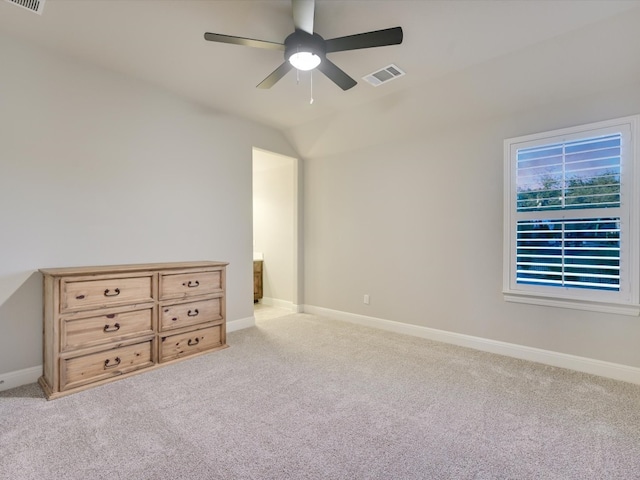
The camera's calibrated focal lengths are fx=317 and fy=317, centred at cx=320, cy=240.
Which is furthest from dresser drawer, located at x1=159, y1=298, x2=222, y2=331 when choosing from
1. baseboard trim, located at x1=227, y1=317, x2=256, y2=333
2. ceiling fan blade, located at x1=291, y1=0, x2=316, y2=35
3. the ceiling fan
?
ceiling fan blade, located at x1=291, y1=0, x2=316, y2=35

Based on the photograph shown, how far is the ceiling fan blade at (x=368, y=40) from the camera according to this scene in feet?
6.42

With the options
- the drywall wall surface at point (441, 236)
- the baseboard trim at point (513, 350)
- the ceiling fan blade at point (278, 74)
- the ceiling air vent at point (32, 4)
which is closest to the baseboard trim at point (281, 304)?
the drywall wall surface at point (441, 236)

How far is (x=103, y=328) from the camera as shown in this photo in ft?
8.37

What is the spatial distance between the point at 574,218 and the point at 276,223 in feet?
13.3

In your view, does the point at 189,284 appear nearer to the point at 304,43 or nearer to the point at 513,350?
the point at 304,43

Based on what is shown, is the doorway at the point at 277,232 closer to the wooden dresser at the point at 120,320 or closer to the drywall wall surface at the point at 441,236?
the drywall wall surface at the point at 441,236

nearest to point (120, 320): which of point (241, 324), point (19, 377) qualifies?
point (19, 377)

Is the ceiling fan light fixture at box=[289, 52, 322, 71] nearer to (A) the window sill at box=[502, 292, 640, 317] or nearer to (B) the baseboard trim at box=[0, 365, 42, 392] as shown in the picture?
(A) the window sill at box=[502, 292, 640, 317]

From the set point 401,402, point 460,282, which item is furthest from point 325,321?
point 401,402

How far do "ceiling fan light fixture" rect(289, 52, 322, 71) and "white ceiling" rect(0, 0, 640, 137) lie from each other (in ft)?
1.03

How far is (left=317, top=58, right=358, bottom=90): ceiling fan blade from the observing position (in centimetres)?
236

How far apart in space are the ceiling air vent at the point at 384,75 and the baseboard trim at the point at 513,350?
2.76 metres

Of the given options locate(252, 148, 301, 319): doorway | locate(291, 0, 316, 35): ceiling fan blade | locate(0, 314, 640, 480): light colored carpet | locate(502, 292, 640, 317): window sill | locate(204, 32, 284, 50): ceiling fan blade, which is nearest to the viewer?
locate(0, 314, 640, 480): light colored carpet

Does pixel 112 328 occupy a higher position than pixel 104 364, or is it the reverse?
pixel 112 328
